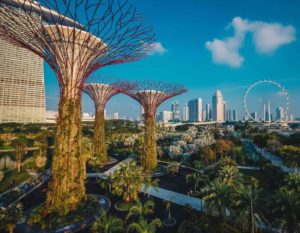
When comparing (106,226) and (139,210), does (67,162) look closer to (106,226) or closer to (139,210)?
(106,226)

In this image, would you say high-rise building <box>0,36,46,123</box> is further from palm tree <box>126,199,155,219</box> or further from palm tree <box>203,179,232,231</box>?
palm tree <box>203,179,232,231</box>

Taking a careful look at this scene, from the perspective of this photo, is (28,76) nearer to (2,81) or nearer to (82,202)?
(2,81)

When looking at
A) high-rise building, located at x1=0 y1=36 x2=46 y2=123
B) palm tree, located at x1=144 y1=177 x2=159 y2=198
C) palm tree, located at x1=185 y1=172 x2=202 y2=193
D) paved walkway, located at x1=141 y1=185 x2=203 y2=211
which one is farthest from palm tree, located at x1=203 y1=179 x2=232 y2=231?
high-rise building, located at x1=0 y1=36 x2=46 y2=123

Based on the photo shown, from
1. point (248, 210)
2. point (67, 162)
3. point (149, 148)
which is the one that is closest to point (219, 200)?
point (248, 210)

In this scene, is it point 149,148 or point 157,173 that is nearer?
point 157,173

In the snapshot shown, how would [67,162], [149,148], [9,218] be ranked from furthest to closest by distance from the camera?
[149,148]
[67,162]
[9,218]

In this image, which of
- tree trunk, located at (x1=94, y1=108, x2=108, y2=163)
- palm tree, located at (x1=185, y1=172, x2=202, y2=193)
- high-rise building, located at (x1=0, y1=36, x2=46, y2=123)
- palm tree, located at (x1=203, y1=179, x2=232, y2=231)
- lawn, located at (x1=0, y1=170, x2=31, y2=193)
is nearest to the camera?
palm tree, located at (x1=203, y1=179, x2=232, y2=231)

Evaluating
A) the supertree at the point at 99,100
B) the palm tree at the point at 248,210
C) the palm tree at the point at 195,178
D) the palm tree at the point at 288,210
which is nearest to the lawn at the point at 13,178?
the supertree at the point at 99,100
